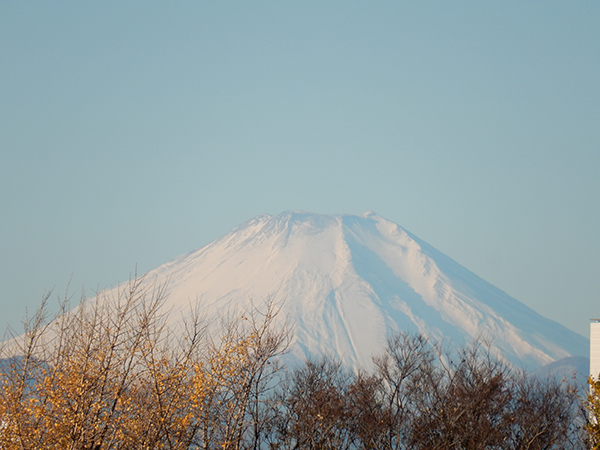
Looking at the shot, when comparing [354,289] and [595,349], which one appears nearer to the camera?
[595,349]

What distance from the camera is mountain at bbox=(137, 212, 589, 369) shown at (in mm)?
117562

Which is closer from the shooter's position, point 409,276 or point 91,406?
point 91,406

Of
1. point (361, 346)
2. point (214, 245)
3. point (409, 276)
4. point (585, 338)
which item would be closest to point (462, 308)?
point (409, 276)

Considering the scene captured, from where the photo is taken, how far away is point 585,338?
517ft

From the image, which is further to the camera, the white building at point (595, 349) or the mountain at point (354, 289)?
the mountain at point (354, 289)

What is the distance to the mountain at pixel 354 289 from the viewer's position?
117562 mm

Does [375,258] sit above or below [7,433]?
above

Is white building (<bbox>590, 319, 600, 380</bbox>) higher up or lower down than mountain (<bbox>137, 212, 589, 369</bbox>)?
lower down

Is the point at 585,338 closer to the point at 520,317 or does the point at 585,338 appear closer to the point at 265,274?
the point at 520,317

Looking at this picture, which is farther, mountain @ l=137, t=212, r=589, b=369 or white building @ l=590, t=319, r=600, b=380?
mountain @ l=137, t=212, r=589, b=369

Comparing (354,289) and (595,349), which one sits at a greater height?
(354,289)

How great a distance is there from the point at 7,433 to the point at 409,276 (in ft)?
425

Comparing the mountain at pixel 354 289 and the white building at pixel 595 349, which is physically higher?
the mountain at pixel 354 289

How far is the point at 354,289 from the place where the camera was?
126 metres
